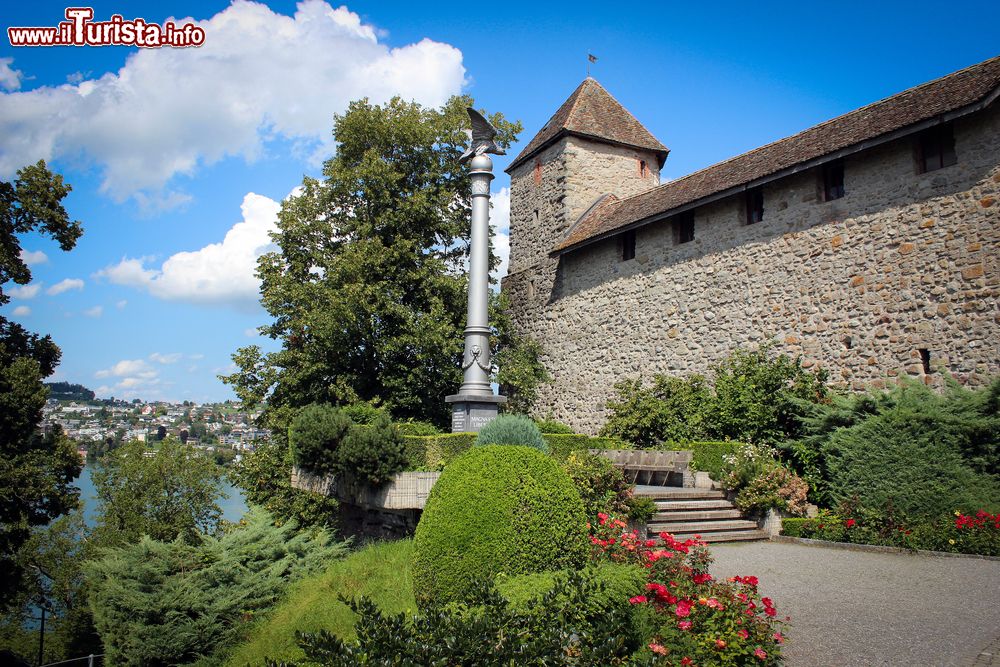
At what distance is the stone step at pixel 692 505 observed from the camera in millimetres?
10609

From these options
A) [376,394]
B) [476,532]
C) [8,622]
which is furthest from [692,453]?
[8,622]

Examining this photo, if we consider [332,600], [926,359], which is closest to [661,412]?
[926,359]

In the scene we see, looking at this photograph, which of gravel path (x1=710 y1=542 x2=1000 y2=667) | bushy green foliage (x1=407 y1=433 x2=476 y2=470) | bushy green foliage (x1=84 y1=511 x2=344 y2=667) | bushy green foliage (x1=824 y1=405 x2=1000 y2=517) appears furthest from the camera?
bushy green foliage (x1=407 y1=433 x2=476 y2=470)

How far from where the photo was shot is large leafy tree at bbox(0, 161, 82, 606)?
14.7m

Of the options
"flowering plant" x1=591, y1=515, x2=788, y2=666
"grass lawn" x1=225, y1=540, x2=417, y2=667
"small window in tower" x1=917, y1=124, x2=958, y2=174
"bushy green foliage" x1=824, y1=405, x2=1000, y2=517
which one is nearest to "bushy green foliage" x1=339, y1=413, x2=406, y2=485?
"grass lawn" x1=225, y1=540, x2=417, y2=667

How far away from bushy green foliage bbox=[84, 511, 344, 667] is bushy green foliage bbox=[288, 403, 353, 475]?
7.23 feet

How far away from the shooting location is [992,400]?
9742 millimetres

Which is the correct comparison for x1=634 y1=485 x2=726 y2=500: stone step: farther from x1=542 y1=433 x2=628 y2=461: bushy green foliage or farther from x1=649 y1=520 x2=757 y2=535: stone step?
x1=542 y1=433 x2=628 y2=461: bushy green foliage

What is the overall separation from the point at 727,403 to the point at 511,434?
6610 mm

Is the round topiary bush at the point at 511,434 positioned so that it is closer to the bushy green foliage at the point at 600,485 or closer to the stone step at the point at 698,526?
the bushy green foliage at the point at 600,485

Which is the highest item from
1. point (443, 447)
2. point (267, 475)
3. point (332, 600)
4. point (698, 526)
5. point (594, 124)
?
point (594, 124)

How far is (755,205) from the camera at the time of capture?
1524cm

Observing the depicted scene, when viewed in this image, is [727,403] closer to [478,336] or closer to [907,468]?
[907,468]

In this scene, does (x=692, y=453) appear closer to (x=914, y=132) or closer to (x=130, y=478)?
(x=914, y=132)
